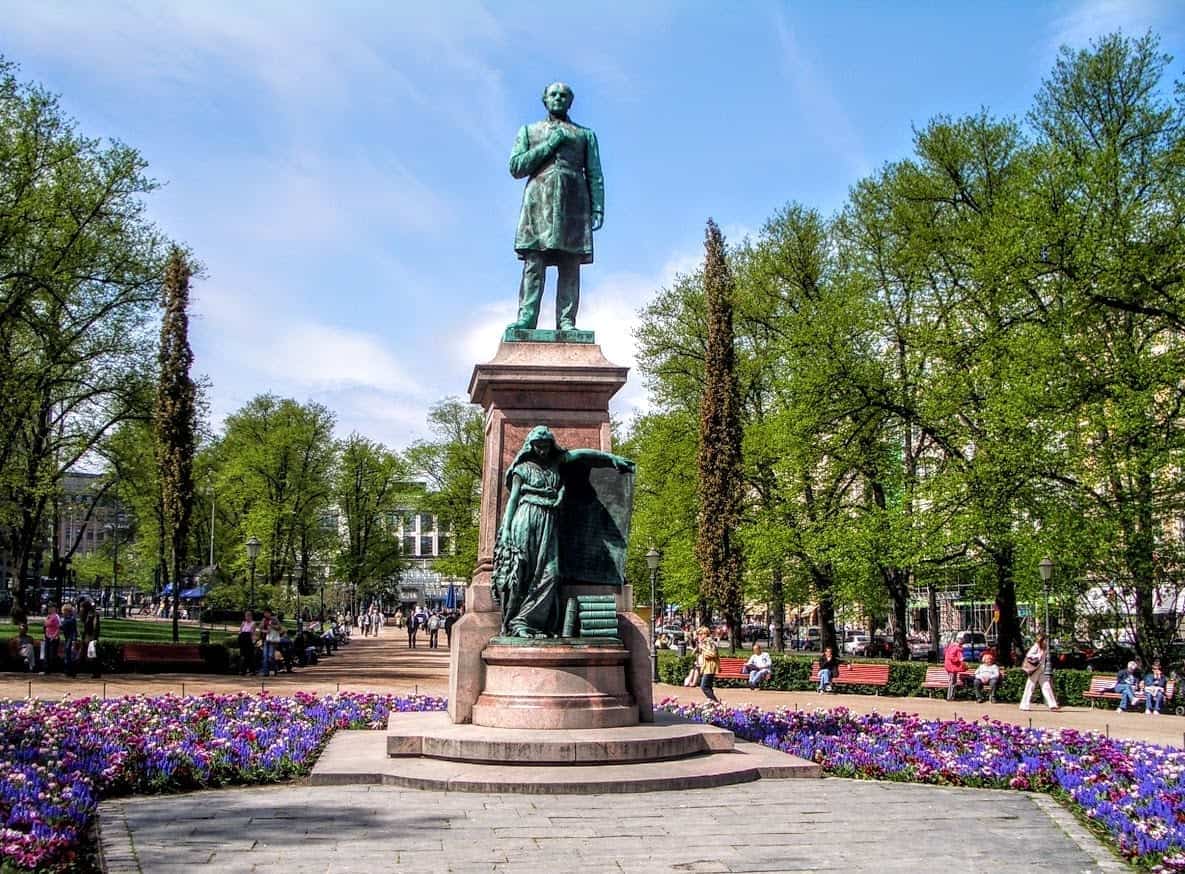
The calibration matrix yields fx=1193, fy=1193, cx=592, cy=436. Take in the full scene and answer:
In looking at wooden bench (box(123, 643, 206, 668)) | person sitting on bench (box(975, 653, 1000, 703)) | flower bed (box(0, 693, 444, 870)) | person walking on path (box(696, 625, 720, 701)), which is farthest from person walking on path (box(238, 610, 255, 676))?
person sitting on bench (box(975, 653, 1000, 703))

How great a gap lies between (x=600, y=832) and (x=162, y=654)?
23.2 meters

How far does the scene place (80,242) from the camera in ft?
105

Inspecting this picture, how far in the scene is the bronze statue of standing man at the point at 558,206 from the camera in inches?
508

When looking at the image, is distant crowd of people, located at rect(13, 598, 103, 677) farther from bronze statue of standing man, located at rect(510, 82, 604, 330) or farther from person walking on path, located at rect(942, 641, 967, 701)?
person walking on path, located at rect(942, 641, 967, 701)

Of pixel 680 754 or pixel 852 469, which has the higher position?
pixel 852 469

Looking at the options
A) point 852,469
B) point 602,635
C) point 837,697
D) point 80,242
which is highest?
point 80,242

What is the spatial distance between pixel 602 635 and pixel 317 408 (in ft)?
180

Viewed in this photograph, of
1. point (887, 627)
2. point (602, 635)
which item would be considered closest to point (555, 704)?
point (602, 635)

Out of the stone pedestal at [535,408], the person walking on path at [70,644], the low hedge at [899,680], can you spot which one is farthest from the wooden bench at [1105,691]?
the person walking on path at [70,644]

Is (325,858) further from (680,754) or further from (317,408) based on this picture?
(317,408)

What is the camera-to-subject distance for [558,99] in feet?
43.4

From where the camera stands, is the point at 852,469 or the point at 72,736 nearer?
the point at 72,736

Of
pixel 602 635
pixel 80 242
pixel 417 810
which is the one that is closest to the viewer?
pixel 417 810

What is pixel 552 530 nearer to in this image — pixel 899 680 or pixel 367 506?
pixel 899 680
